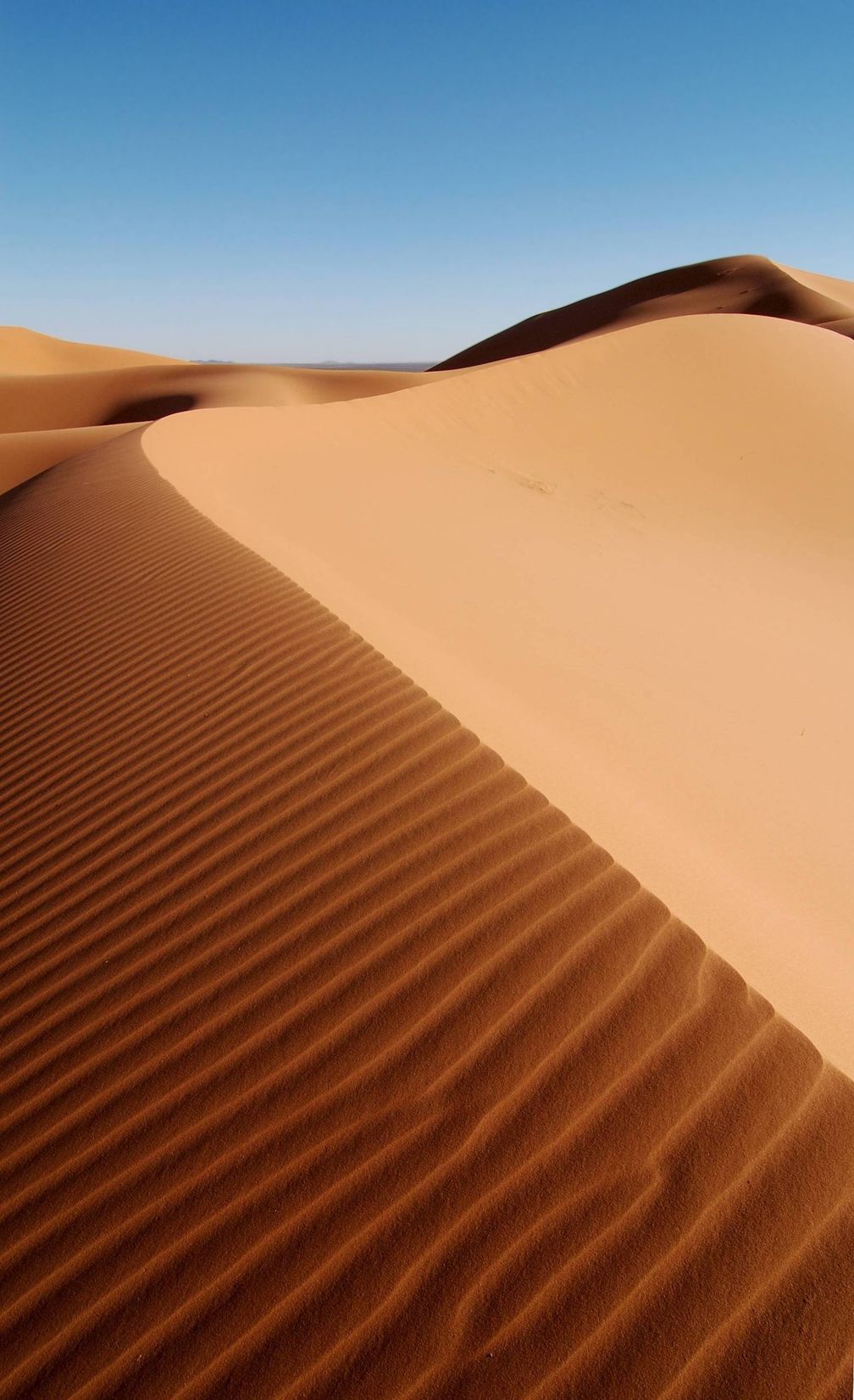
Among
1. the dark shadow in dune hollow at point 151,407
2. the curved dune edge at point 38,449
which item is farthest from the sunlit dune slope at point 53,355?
the curved dune edge at point 38,449

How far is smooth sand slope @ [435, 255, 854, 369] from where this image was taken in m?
39.8

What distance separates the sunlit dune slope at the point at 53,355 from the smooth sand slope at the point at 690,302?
2013 cm

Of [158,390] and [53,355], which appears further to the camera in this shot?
[53,355]

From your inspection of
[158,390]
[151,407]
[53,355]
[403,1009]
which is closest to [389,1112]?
[403,1009]

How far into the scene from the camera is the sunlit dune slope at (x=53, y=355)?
5209 cm

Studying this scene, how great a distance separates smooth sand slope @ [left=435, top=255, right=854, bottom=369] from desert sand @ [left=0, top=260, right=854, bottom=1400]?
3724cm

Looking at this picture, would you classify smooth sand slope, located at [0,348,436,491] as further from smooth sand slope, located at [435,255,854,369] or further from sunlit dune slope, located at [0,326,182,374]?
sunlit dune slope, located at [0,326,182,374]

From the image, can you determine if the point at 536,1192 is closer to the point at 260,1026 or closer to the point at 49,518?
the point at 260,1026

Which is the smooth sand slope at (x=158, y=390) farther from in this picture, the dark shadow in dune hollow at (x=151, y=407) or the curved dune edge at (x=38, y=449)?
the curved dune edge at (x=38, y=449)

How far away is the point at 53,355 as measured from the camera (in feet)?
180

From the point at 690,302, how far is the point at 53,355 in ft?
123

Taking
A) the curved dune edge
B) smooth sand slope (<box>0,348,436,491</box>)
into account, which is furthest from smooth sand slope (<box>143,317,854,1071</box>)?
smooth sand slope (<box>0,348,436,491</box>)

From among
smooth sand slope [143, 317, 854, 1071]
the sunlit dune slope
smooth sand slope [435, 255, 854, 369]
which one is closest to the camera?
smooth sand slope [143, 317, 854, 1071]

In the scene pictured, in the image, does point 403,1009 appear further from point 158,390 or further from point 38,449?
point 158,390
